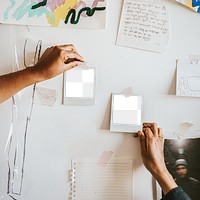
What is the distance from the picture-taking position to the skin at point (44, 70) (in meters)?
0.92

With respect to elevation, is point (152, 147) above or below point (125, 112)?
below

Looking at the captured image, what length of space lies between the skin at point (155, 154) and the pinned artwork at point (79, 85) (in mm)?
214

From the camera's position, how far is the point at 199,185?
108cm

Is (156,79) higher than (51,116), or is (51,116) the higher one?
(156,79)

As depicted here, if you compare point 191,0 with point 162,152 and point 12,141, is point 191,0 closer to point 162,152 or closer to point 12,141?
point 162,152

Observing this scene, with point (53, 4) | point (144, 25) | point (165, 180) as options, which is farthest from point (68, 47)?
point (165, 180)

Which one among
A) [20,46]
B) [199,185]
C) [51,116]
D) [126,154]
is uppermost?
[20,46]

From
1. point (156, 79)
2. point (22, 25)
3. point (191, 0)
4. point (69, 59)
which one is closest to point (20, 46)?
point (22, 25)

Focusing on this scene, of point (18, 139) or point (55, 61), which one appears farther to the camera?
point (18, 139)

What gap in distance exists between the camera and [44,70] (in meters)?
0.94

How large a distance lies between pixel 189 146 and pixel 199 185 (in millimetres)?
138

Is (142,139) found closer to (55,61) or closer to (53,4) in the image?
(55,61)

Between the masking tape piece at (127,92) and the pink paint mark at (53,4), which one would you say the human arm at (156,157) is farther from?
the pink paint mark at (53,4)

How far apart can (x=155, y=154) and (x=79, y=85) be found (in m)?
0.33
